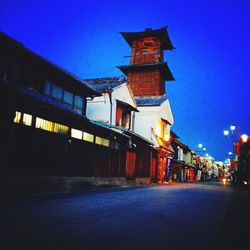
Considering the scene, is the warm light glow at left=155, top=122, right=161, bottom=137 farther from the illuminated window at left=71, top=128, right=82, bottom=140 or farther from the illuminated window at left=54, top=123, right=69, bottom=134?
the illuminated window at left=54, top=123, right=69, bottom=134

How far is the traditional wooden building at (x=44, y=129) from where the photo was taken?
541 inches

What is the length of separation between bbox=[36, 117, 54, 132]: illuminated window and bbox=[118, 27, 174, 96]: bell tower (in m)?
28.2

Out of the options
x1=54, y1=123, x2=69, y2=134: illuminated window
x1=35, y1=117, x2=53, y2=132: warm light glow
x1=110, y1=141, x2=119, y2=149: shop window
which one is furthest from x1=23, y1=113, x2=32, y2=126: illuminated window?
x1=110, y1=141, x2=119, y2=149: shop window

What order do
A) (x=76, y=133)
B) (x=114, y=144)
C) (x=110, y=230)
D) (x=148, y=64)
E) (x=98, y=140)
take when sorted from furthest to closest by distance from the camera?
(x=148, y=64)
(x=114, y=144)
(x=98, y=140)
(x=76, y=133)
(x=110, y=230)

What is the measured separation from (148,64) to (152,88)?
12.4ft

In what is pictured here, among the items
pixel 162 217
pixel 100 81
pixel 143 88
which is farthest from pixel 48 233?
pixel 143 88

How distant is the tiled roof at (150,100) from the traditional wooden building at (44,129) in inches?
642

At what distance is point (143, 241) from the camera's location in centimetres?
608

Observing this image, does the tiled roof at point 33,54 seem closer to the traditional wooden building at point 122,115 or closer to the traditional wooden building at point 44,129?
the traditional wooden building at point 44,129

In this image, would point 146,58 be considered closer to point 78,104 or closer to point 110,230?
point 78,104

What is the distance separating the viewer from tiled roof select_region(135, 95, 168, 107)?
40281mm

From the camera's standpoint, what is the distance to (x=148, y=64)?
43.2m

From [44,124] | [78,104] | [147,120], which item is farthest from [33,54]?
[147,120]

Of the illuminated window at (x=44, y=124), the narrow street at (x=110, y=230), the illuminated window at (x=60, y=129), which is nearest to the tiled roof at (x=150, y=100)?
the illuminated window at (x=60, y=129)
